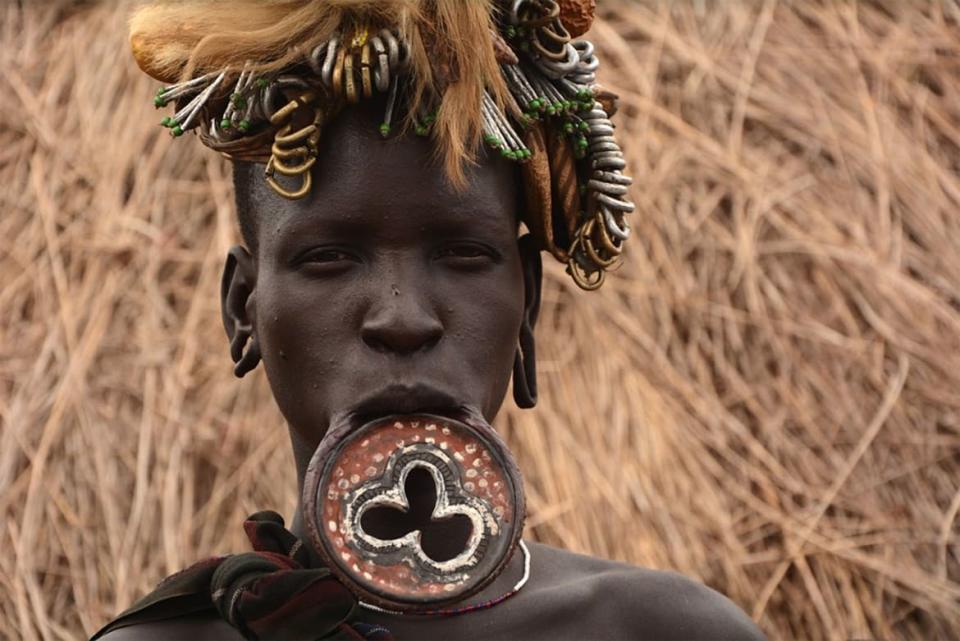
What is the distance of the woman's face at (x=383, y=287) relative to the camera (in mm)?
2400

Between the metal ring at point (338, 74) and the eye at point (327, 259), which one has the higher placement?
the metal ring at point (338, 74)

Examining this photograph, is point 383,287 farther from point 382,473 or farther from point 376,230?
point 382,473

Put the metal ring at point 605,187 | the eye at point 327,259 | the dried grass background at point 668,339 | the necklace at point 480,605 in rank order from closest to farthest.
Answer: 1. the eye at point 327,259
2. the necklace at point 480,605
3. the metal ring at point 605,187
4. the dried grass background at point 668,339

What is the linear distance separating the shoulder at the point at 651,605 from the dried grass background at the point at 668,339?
1.75 meters

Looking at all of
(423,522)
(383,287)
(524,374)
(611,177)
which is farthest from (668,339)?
(383,287)

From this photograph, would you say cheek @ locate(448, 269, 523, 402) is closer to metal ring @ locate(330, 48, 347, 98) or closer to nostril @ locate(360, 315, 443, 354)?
nostril @ locate(360, 315, 443, 354)

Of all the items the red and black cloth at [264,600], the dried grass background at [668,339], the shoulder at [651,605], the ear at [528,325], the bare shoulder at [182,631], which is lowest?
the dried grass background at [668,339]

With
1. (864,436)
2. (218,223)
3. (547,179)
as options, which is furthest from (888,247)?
(547,179)

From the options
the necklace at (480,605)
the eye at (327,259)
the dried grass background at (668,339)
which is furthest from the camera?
the dried grass background at (668,339)

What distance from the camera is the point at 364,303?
7.93ft

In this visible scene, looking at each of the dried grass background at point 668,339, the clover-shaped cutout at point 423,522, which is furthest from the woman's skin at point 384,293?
the dried grass background at point 668,339

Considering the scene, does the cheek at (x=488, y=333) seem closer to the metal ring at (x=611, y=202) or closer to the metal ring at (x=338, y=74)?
the metal ring at (x=611, y=202)

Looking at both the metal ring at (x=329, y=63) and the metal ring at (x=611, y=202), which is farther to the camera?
the metal ring at (x=611, y=202)

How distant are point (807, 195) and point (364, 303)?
2871 mm
